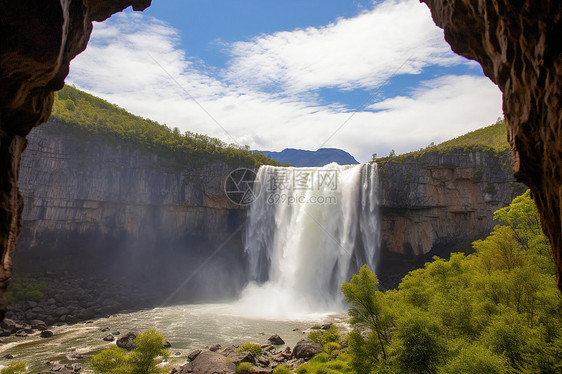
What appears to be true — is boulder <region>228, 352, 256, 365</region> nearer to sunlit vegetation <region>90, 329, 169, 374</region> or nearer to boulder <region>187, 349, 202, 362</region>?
boulder <region>187, 349, 202, 362</region>

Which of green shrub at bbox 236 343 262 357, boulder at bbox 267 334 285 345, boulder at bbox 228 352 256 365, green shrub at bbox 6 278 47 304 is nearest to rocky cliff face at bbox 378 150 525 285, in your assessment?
boulder at bbox 267 334 285 345

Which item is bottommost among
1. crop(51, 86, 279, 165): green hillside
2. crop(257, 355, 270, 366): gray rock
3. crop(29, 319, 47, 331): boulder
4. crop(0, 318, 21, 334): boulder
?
crop(29, 319, 47, 331): boulder

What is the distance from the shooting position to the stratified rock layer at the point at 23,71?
770cm

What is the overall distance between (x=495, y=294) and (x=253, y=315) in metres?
25.5

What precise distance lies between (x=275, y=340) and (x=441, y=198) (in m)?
29.3

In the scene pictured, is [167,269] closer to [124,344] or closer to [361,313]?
[124,344]

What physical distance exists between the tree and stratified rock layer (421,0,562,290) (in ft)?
38.4

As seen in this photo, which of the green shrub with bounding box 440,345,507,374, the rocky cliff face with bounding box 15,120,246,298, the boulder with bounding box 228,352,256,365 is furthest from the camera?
the rocky cliff face with bounding box 15,120,246,298

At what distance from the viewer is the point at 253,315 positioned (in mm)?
36875

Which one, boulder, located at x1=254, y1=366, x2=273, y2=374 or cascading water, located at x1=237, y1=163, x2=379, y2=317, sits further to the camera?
cascading water, located at x1=237, y1=163, x2=379, y2=317

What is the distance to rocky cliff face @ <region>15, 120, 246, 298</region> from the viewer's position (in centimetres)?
4638

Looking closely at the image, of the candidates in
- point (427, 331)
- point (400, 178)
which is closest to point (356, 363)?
point (427, 331)

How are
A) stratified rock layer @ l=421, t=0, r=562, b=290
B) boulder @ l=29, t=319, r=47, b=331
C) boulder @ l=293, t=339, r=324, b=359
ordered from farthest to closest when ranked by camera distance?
1. boulder @ l=29, t=319, r=47, b=331
2. boulder @ l=293, t=339, r=324, b=359
3. stratified rock layer @ l=421, t=0, r=562, b=290

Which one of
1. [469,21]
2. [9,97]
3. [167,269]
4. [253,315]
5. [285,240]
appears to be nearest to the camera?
[9,97]
